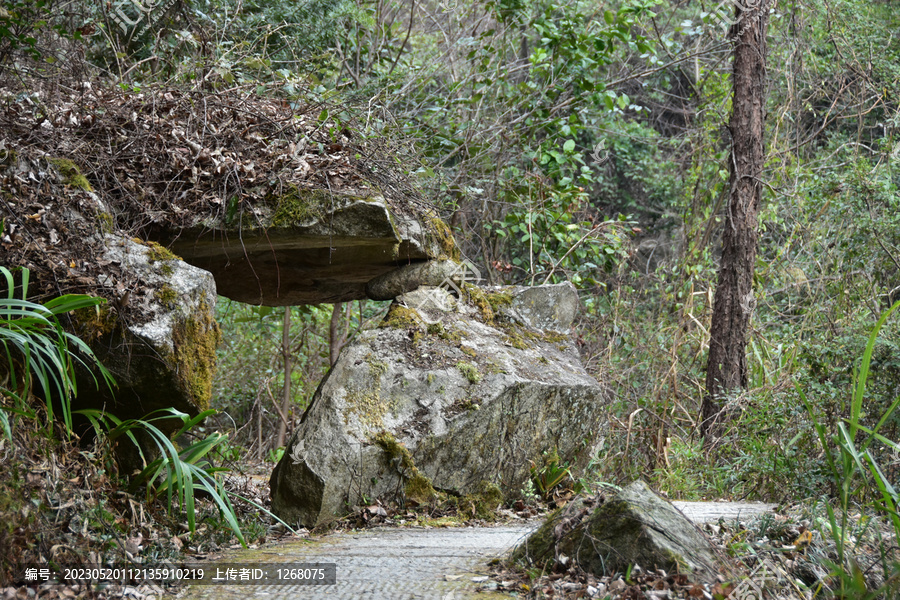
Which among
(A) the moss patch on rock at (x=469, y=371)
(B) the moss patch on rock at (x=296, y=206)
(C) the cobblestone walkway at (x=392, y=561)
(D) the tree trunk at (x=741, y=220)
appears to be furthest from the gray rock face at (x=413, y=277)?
(D) the tree trunk at (x=741, y=220)

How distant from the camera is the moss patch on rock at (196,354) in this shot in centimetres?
361

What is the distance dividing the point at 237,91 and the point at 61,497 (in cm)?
307

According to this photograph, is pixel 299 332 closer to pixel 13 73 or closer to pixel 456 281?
pixel 456 281

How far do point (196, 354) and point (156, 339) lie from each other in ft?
1.03

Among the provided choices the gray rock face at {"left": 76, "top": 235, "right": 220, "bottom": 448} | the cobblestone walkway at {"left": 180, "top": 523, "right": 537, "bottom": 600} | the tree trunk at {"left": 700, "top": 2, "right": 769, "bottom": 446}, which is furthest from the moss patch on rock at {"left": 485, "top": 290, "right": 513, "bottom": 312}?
the tree trunk at {"left": 700, "top": 2, "right": 769, "bottom": 446}

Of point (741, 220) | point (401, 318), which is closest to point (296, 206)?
point (401, 318)

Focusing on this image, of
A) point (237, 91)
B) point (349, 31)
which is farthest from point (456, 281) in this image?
point (349, 31)

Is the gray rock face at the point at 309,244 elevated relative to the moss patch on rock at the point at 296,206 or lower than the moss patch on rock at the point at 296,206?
lower

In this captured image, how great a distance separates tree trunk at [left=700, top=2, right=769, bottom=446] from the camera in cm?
719

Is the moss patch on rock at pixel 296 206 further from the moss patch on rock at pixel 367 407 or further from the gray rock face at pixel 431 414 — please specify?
the moss patch on rock at pixel 367 407

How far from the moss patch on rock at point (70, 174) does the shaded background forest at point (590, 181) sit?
0.99 m

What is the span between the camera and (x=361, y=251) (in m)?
5.10

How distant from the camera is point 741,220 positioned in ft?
24.2

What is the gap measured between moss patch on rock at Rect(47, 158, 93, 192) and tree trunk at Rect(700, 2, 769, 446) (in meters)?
5.86
